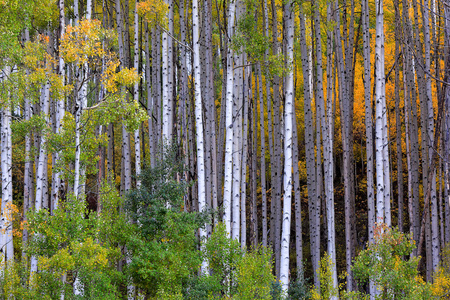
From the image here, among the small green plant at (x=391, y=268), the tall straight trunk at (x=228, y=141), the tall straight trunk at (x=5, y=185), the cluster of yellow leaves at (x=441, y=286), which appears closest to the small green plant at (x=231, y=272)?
the tall straight trunk at (x=228, y=141)

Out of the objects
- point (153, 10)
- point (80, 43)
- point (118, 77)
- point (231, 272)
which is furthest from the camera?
point (153, 10)

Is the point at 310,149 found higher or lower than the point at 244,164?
higher

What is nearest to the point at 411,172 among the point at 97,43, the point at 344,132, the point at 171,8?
the point at 344,132

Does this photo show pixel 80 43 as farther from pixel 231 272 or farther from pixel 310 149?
pixel 310 149

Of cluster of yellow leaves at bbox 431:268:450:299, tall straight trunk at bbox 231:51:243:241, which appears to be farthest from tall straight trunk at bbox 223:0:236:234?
cluster of yellow leaves at bbox 431:268:450:299

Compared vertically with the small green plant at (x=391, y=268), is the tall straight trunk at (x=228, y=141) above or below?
above

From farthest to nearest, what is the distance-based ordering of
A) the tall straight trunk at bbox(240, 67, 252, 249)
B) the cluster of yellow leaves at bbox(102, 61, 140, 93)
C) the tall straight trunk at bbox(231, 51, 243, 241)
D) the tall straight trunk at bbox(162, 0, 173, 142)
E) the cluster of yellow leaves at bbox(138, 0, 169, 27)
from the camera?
1. the tall straight trunk at bbox(240, 67, 252, 249)
2. the tall straight trunk at bbox(162, 0, 173, 142)
3. the cluster of yellow leaves at bbox(138, 0, 169, 27)
4. the cluster of yellow leaves at bbox(102, 61, 140, 93)
5. the tall straight trunk at bbox(231, 51, 243, 241)

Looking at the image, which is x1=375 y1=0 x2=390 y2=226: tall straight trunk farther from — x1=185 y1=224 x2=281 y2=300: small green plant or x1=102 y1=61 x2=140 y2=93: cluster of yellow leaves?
x1=102 y1=61 x2=140 y2=93: cluster of yellow leaves

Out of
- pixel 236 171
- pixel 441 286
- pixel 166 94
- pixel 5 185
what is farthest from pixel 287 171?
pixel 5 185

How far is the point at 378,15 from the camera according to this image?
8.58 m

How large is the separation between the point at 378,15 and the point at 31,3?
8361mm

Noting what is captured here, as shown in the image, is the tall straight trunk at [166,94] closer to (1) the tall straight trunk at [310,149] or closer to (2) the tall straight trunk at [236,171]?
(2) the tall straight trunk at [236,171]

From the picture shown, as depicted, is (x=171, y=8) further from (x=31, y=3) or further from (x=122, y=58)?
(x=31, y=3)

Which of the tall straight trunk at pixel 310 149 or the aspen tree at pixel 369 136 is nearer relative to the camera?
the aspen tree at pixel 369 136
